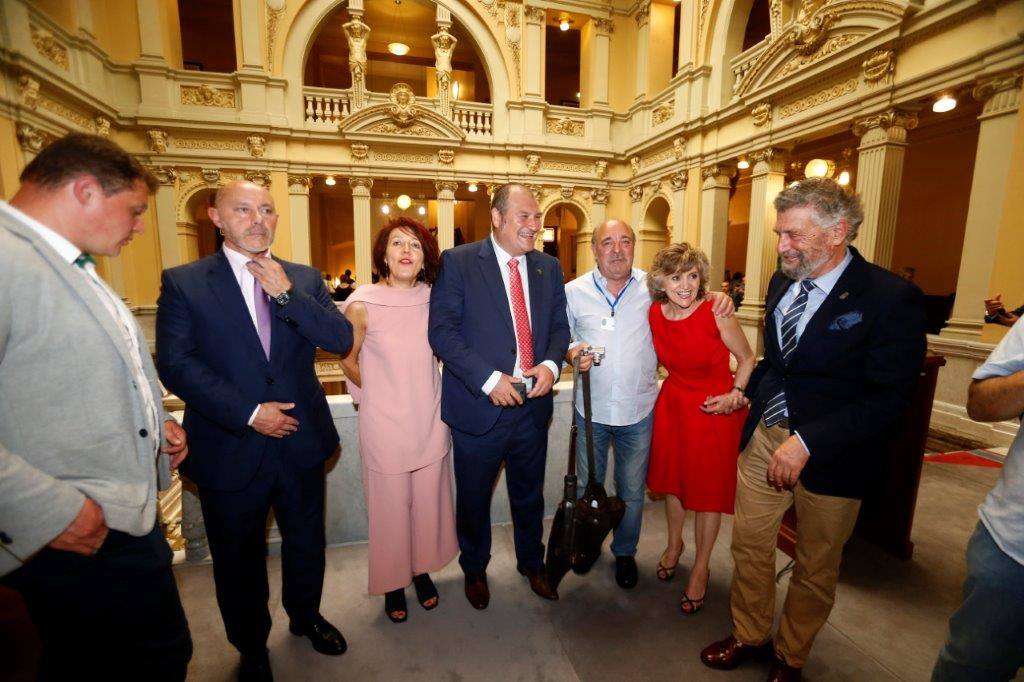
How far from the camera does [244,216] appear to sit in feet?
6.23

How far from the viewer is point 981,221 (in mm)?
6082

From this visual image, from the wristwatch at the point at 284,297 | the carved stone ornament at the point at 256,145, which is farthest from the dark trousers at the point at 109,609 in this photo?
the carved stone ornament at the point at 256,145

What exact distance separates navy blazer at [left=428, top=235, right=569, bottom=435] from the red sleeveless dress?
67 centimetres

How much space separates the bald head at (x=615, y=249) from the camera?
267 cm

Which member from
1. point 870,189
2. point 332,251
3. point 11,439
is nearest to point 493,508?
point 11,439

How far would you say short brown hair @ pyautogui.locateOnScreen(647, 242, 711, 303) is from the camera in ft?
7.88

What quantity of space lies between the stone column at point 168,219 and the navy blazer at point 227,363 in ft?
40.1

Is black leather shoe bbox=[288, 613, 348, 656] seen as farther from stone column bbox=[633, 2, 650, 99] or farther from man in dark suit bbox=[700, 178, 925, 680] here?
stone column bbox=[633, 2, 650, 99]

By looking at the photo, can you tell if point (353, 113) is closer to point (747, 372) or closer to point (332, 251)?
point (332, 251)

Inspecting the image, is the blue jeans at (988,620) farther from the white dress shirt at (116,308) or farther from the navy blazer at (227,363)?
the white dress shirt at (116,308)

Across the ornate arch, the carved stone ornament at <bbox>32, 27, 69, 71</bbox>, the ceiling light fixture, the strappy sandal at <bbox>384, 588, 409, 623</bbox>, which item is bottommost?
the strappy sandal at <bbox>384, 588, 409, 623</bbox>

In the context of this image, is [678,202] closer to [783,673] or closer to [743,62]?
[743,62]

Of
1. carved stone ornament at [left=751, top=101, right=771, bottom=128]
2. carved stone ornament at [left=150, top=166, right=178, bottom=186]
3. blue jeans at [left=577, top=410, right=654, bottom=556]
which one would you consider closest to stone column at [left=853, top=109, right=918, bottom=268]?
carved stone ornament at [left=751, top=101, right=771, bottom=128]

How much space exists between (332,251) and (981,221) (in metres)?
18.1
